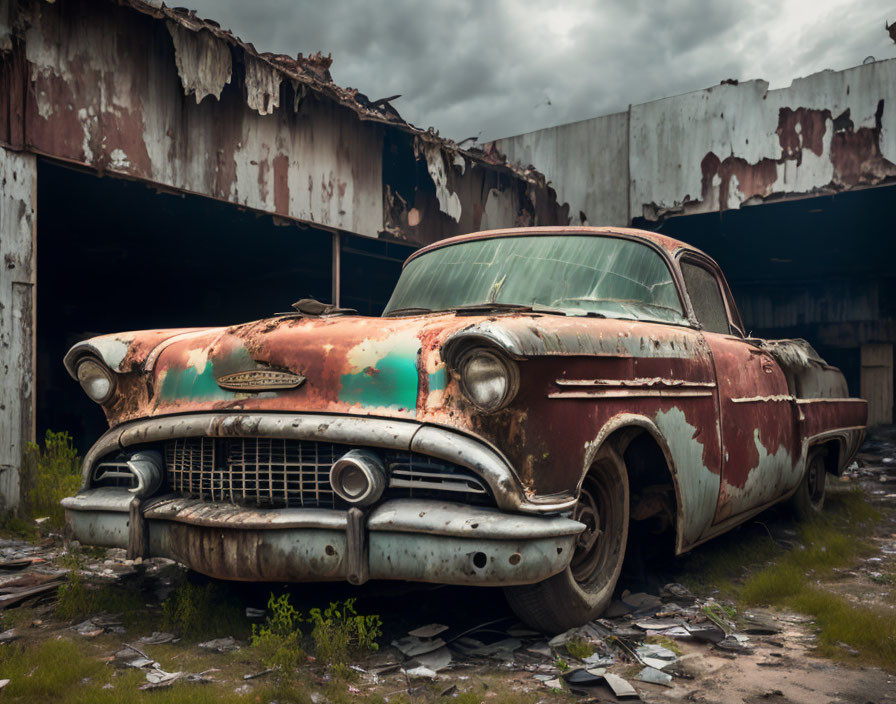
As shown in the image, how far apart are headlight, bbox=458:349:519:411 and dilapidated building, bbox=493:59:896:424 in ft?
27.1

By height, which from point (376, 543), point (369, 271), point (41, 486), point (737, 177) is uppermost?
point (737, 177)

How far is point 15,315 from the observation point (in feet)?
17.7

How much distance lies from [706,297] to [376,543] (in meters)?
2.63

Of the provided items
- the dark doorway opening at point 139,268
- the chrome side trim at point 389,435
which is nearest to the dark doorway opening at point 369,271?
the dark doorway opening at point 139,268

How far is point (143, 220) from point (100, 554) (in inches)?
254

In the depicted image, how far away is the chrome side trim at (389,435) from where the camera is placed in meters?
2.47

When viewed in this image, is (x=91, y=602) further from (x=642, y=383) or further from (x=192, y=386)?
(x=642, y=383)

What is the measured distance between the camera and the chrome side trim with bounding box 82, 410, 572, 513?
97.4 inches

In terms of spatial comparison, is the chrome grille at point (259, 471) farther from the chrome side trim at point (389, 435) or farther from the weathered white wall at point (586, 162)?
the weathered white wall at point (586, 162)

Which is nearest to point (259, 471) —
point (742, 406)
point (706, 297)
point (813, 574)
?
point (742, 406)

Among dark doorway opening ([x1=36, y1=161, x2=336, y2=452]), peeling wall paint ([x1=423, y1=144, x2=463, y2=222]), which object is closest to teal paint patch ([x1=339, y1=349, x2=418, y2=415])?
dark doorway opening ([x1=36, y1=161, x2=336, y2=452])

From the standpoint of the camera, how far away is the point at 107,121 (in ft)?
20.2

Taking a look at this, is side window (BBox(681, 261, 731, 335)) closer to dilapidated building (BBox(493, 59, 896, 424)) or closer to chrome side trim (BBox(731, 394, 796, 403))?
chrome side trim (BBox(731, 394, 796, 403))

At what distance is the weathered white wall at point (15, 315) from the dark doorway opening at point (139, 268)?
2157 millimetres
